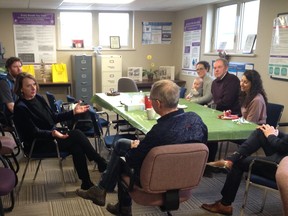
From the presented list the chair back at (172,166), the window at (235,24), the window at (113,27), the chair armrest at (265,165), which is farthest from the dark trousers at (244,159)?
the window at (113,27)

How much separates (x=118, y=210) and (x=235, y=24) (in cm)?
401

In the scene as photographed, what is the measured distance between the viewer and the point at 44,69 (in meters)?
6.34

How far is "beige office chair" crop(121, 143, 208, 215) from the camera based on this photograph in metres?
1.77

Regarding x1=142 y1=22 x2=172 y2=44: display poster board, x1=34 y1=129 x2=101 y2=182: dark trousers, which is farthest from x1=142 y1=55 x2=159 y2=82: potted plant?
x1=34 y1=129 x2=101 y2=182: dark trousers

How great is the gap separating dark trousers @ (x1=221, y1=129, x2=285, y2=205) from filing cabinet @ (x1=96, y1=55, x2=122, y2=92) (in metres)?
4.03

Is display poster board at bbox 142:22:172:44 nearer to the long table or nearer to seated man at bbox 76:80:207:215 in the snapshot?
the long table

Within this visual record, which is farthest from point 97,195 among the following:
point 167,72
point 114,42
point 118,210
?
point 114,42

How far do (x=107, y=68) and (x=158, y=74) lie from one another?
51.1 inches

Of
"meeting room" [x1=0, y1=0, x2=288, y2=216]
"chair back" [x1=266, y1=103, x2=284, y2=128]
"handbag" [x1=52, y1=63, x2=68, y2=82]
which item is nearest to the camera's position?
"meeting room" [x1=0, y1=0, x2=288, y2=216]

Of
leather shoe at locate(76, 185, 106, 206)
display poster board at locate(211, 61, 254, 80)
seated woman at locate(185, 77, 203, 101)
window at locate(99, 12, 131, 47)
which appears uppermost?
window at locate(99, 12, 131, 47)

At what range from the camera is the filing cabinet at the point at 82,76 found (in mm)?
6172

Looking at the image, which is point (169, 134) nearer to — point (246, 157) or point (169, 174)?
point (169, 174)

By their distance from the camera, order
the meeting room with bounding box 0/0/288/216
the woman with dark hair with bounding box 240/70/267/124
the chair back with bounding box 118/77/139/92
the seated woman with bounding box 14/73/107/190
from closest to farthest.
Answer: the meeting room with bounding box 0/0/288/216, the seated woman with bounding box 14/73/107/190, the woman with dark hair with bounding box 240/70/267/124, the chair back with bounding box 118/77/139/92

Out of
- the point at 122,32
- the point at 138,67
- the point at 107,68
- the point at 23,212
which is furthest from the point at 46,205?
the point at 122,32
